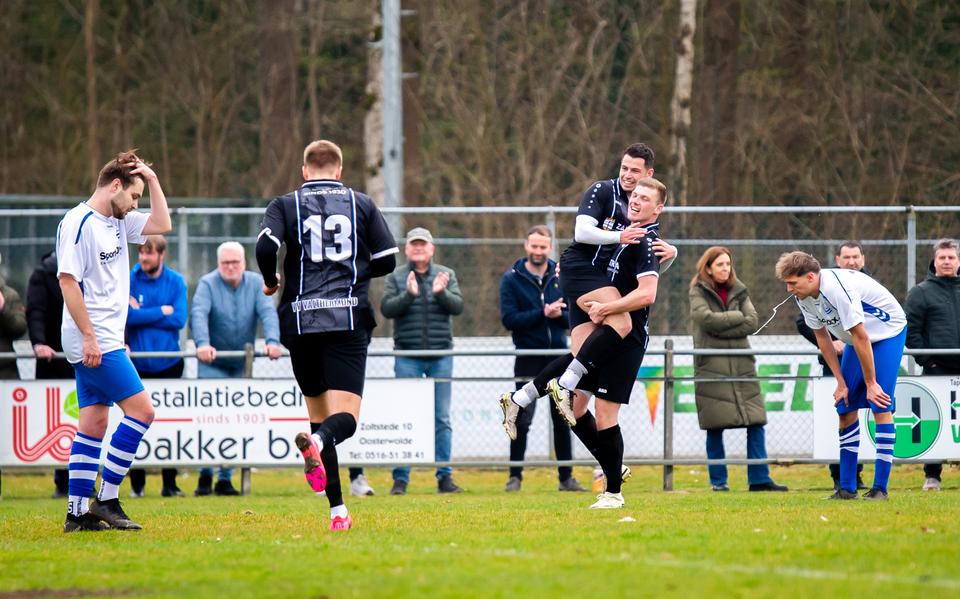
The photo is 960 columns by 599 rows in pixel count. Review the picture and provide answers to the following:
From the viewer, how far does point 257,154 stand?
1348 inches

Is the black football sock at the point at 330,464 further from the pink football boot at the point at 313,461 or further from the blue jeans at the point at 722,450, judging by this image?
the blue jeans at the point at 722,450

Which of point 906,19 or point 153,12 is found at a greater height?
point 153,12

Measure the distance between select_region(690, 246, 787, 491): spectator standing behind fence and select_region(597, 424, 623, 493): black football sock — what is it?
10.7 ft

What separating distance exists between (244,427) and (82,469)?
166 inches

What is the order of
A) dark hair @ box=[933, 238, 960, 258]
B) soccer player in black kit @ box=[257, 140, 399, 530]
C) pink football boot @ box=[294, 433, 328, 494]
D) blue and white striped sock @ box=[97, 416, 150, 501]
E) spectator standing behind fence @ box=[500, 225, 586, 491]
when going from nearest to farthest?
pink football boot @ box=[294, 433, 328, 494], soccer player in black kit @ box=[257, 140, 399, 530], blue and white striped sock @ box=[97, 416, 150, 501], dark hair @ box=[933, 238, 960, 258], spectator standing behind fence @ box=[500, 225, 586, 491]

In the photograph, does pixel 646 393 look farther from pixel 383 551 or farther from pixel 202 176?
pixel 202 176

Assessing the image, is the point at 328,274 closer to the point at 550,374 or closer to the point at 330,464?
the point at 330,464

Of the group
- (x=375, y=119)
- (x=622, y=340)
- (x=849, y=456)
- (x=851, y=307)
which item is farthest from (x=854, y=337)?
(x=375, y=119)

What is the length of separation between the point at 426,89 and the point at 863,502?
2034cm

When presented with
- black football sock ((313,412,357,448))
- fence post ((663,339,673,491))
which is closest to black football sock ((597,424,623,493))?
black football sock ((313,412,357,448))

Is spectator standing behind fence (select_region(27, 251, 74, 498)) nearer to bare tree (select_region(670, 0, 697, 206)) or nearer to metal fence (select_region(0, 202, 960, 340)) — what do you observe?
metal fence (select_region(0, 202, 960, 340))

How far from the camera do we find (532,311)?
43.8 ft

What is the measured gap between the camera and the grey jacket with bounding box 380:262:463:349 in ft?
43.9

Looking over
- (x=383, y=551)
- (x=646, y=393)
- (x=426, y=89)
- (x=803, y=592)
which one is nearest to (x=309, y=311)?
(x=383, y=551)
